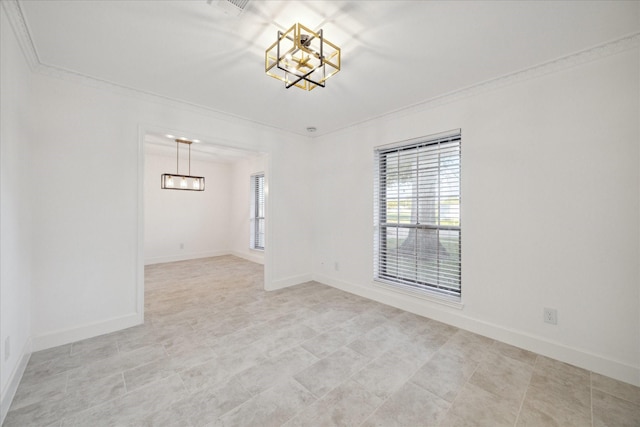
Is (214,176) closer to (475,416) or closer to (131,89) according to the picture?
(131,89)

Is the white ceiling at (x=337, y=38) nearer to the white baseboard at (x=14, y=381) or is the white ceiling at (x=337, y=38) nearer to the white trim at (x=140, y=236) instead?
the white trim at (x=140, y=236)

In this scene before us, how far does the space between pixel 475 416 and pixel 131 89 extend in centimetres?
435

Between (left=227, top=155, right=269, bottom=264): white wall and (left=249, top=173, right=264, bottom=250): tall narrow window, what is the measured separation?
4.1 inches

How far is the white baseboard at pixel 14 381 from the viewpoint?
166 cm

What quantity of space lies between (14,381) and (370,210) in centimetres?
382

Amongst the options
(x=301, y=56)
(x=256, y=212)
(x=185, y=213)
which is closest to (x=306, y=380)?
(x=301, y=56)

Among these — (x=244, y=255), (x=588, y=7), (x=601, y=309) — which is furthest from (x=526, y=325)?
(x=244, y=255)

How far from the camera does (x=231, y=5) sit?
1708mm

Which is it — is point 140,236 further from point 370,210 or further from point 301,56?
point 370,210

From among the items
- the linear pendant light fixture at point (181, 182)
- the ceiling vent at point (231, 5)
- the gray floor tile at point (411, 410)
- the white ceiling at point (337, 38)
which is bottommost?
the gray floor tile at point (411, 410)

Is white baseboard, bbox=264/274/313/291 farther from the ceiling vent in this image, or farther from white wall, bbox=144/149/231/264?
white wall, bbox=144/149/231/264

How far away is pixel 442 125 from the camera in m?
3.08

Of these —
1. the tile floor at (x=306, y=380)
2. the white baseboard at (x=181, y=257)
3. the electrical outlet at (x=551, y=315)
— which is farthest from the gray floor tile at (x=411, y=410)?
the white baseboard at (x=181, y=257)

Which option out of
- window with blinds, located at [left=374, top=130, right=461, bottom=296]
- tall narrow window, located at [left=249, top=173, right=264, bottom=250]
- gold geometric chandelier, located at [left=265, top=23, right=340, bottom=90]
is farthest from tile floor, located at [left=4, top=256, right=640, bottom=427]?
tall narrow window, located at [left=249, top=173, right=264, bottom=250]
